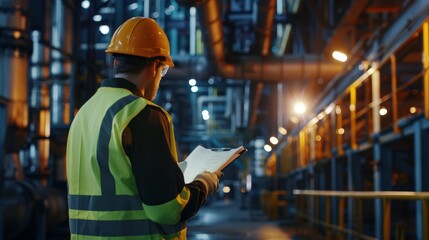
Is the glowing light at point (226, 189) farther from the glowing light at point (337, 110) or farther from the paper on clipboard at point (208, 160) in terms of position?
the paper on clipboard at point (208, 160)

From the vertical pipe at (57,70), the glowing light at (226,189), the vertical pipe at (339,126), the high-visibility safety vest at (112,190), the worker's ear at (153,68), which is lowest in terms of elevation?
the glowing light at (226,189)

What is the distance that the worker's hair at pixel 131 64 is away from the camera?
2.23 metres

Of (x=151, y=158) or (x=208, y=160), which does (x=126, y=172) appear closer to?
(x=151, y=158)

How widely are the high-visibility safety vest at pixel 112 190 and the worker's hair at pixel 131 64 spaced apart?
0.13m

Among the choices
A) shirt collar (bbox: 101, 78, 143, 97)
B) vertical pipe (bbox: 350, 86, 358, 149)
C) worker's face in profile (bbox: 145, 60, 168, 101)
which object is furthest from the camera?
vertical pipe (bbox: 350, 86, 358, 149)

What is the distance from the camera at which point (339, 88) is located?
1243 centimetres

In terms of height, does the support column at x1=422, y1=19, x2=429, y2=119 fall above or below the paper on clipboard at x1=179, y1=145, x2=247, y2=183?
above

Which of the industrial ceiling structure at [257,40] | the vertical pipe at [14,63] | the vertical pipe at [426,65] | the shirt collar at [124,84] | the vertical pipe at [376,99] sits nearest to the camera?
the shirt collar at [124,84]

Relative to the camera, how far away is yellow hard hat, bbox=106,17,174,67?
2230 mm

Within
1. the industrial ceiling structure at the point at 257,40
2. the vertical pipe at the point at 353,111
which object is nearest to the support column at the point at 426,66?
the industrial ceiling structure at the point at 257,40

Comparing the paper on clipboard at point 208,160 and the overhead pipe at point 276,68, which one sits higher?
the overhead pipe at point 276,68

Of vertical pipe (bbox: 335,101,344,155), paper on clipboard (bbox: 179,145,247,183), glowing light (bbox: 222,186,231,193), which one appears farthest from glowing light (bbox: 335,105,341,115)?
glowing light (bbox: 222,186,231,193)

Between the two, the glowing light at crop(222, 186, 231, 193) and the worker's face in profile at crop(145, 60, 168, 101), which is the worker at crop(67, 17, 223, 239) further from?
the glowing light at crop(222, 186, 231, 193)

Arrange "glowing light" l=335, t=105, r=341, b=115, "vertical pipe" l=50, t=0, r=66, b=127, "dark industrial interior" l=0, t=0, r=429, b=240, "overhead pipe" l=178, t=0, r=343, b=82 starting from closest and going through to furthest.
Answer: "dark industrial interior" l=0, t=0, r=429, b=240 → "glowing light" l=335, t=105, r=341, b=115 → "vertical pipe" l=50, t=0, r=66, b=127 → "overhead pipe" l=178, t=0, r=343, b=82
